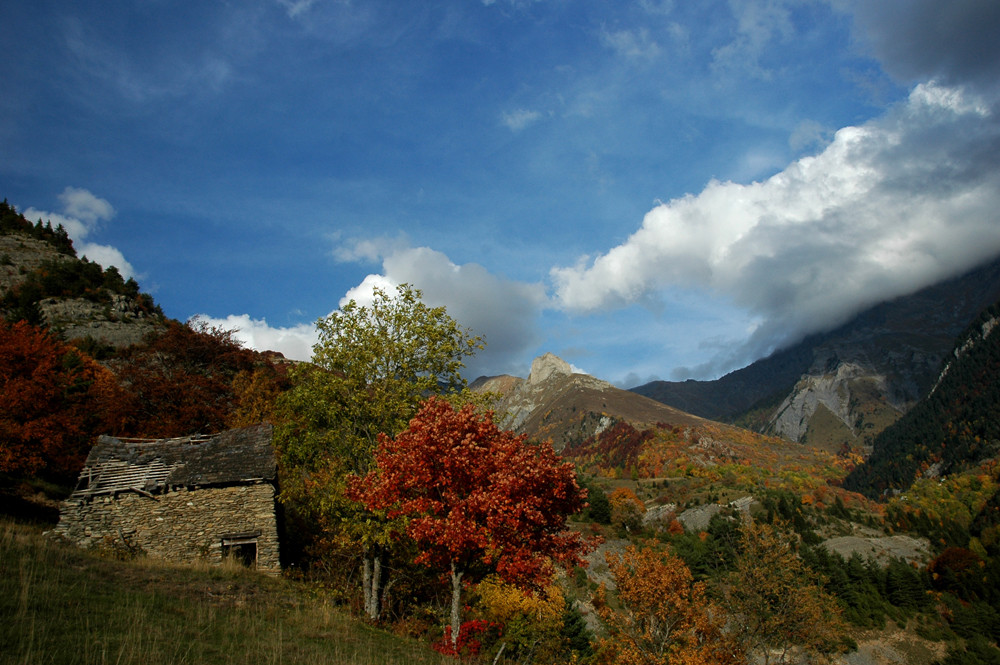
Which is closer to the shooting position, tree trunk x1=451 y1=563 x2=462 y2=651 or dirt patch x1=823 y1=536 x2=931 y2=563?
tree trunk x1=451 y1=563 x2=462 y2=651

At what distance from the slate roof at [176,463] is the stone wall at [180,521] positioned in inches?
16.7

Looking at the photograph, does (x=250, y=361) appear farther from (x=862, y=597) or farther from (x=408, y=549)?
(x=862, y=597)

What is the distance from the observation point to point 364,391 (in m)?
21.1

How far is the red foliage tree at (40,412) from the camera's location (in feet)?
87.1

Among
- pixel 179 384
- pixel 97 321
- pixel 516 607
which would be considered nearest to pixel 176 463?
pixel 516 607

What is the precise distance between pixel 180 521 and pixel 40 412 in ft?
51.4

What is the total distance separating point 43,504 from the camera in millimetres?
26703

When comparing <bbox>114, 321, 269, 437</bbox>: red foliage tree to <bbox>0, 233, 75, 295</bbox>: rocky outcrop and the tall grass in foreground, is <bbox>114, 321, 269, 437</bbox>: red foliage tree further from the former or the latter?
<bbox>0, 233, 75, 295</bbox>: rocky outcrop

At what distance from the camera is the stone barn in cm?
2039

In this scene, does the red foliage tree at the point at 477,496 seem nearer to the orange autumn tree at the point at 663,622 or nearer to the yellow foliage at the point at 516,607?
the yellow foliage at the point at 516,607

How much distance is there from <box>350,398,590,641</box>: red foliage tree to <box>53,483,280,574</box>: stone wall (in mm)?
9056

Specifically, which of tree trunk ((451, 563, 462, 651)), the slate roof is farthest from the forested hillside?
the slate roof

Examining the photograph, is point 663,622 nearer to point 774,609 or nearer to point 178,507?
point 774,609

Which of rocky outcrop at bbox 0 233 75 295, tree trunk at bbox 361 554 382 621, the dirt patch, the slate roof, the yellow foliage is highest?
rocky outcrop at bbox 0 233 75 295
